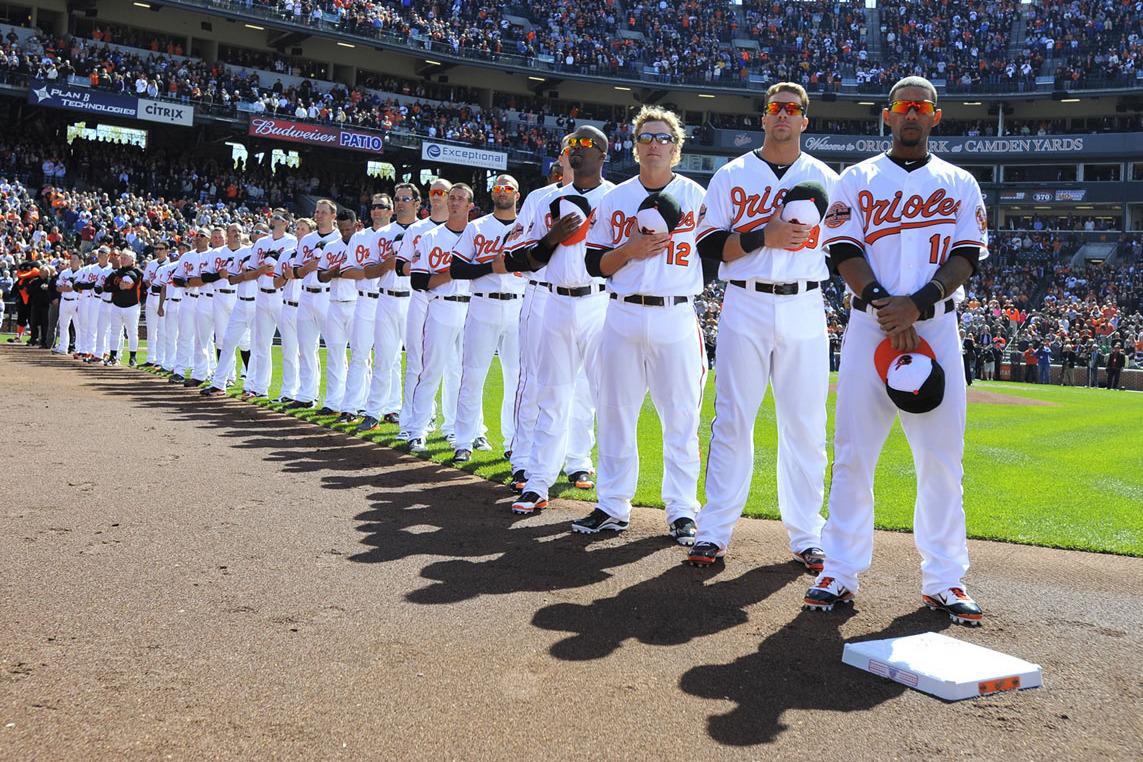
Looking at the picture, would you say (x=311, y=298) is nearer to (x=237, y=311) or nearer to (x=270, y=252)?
(x=270, y=252)

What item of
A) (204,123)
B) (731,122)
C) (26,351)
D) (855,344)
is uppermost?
(731,122)

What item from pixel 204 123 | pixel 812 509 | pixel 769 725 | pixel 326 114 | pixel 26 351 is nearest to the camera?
pixel 769 725

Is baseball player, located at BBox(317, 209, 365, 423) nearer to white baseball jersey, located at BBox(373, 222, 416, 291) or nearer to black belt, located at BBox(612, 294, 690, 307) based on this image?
white baseball jersey, located at BBox(373, 222, 416, 291)

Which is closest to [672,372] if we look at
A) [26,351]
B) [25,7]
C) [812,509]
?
[812,509]

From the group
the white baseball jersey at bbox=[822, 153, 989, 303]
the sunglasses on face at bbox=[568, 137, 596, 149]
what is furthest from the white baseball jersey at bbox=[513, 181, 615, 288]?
the white baseball jersey at bbox=[822, 153, 989, 303]

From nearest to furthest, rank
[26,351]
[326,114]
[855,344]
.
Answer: [855,344]
[26,351]
[326,114]

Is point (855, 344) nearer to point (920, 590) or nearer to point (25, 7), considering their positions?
point (920, 590)

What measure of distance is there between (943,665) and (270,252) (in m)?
12.1

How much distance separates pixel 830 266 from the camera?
5188 millimetres

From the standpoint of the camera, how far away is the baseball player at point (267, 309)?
13789 mm

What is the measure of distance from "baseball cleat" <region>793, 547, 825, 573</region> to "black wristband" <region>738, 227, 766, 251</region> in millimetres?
1685

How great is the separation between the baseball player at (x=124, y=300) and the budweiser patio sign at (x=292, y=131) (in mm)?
20910

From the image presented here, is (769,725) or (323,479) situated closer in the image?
(769,725)

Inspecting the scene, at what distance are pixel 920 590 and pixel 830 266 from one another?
173 centimetres
